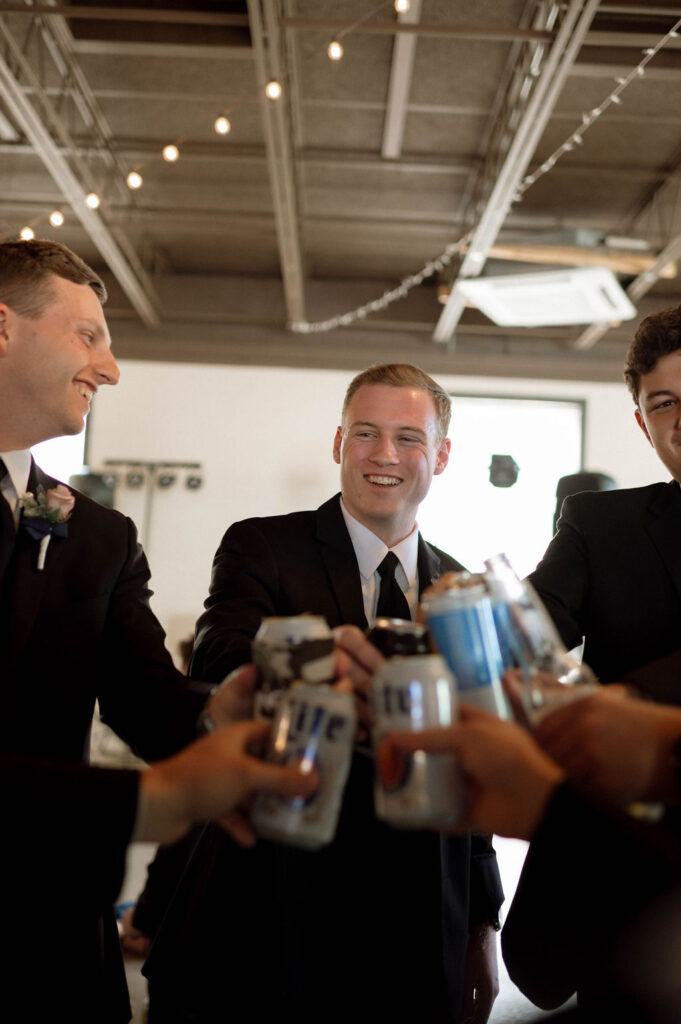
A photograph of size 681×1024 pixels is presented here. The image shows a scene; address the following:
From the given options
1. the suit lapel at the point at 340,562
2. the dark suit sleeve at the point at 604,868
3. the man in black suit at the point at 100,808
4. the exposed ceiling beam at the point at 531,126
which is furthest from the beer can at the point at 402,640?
the exposed ceiling beam at the point at 531,126

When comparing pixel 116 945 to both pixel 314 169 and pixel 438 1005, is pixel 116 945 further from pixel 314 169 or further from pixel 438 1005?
pixel 314 169

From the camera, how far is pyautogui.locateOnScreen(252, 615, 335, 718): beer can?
1.16 m

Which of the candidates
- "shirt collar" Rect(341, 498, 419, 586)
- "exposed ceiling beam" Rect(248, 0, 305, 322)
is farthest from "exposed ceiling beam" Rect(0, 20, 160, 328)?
"shirt collar" Rect(341, 498, 419, 586)

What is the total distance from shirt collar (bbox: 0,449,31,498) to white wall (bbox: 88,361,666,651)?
7808mm

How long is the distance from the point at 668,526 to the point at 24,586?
126cm

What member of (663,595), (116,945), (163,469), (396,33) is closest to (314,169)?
(396,33)

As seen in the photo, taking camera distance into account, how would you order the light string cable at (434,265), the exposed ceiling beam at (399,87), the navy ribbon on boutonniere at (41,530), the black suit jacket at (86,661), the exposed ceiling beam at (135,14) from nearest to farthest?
the black suit jacket at (86,661) → the navy ribbon on boutonniere at (41,530) → the exposed ceiling beam at (135,14) → the exposed ceiling beam at (399,87) → the light string cable at (434,265)

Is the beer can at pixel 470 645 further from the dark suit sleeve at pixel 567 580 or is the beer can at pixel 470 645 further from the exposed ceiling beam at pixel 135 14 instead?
the exposed ceiling beam at pixel 135 14

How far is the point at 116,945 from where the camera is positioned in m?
1.65

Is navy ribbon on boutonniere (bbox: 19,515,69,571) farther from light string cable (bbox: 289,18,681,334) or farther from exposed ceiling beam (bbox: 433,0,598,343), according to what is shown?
light string cable (bbox: 289,18,681,334)

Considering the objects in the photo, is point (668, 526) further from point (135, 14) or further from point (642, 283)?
point (642, 283)

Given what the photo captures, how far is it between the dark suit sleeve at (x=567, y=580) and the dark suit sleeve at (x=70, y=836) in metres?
1.10

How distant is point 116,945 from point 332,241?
7.41 metres

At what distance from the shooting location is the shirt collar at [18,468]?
1.86 m
